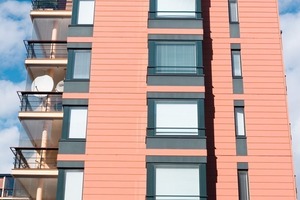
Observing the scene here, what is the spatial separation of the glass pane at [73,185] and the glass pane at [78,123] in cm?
176

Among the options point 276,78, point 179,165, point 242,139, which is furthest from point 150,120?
point 276,78

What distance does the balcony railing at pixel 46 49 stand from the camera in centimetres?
2803

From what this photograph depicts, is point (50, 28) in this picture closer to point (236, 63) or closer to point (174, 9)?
point (174, 9)

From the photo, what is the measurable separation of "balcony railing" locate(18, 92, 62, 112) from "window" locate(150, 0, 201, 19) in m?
6.19

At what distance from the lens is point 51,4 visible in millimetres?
29359

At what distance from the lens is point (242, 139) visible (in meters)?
24.9

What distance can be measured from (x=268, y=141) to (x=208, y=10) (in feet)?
24.0

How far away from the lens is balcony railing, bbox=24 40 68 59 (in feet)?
92.0

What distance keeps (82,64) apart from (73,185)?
590 centimetres

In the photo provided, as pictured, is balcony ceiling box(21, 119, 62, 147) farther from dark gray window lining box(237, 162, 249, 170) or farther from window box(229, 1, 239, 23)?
window box(229, 1, 239, 23)

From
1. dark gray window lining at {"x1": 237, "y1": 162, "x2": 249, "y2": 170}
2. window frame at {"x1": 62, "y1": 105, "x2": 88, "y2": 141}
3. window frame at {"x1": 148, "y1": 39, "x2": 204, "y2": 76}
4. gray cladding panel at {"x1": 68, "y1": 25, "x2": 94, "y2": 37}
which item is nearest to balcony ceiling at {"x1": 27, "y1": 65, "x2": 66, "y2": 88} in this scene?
gray cladding panel at {"x1": 68, "y1": 25, "x2": 94, "y2": 37}

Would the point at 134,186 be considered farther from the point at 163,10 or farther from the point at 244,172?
the point at 163,10

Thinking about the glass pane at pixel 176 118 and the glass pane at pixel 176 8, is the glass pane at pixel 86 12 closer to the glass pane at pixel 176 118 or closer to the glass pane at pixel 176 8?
the glass pane at pixel 176 8

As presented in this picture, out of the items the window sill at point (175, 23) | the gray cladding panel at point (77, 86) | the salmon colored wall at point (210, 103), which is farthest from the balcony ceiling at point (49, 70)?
the window sill at point (175, 23)
